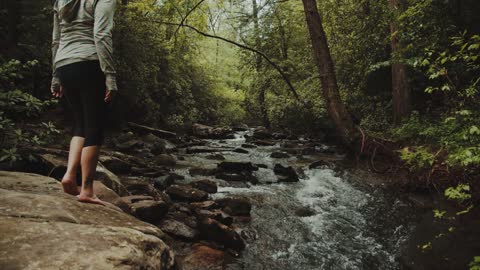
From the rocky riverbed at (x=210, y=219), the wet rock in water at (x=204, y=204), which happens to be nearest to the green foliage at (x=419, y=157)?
the rocky riverbed at (x=210, y=219)

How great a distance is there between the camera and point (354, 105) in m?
13.2

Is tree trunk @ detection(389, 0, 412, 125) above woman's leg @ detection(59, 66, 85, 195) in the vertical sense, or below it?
above

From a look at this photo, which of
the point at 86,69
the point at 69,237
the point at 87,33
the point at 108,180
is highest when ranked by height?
the point at 87,33

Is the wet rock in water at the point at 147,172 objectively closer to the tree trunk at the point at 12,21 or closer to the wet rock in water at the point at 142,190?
the wet rock in water at the point at 142,190

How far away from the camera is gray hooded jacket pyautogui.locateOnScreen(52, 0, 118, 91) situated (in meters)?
2.73

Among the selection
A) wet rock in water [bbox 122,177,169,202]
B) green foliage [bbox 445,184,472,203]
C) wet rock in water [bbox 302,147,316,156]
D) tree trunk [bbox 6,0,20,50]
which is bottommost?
wet rock in water [bbox 122,177,169,202]

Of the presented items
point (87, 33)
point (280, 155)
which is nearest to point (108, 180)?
point (87, 33)

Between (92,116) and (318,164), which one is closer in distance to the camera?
(92,116)

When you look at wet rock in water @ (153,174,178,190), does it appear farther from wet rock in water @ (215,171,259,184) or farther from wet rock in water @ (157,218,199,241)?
wet rock in water @ (157,218,199,241)

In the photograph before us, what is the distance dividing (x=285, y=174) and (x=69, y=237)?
6.89 m

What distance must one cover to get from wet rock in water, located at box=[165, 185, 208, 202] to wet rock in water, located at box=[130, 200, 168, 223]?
121cm

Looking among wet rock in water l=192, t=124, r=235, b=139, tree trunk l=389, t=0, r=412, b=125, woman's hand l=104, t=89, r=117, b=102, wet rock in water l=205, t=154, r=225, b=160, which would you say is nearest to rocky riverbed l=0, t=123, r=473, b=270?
A: wet rock in water l=205, t=154, r=225, b=160

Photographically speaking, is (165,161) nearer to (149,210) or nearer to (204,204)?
(204,204)

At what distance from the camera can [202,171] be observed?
8.73 metres
